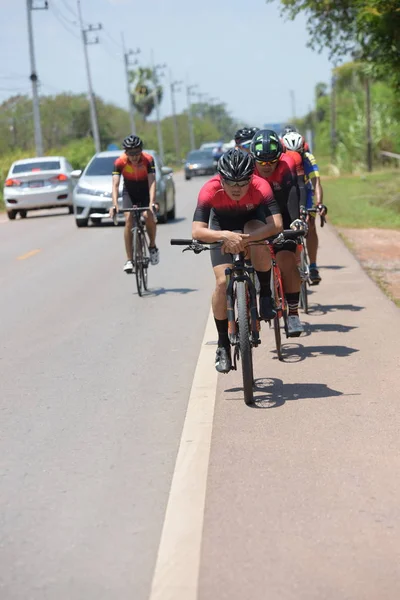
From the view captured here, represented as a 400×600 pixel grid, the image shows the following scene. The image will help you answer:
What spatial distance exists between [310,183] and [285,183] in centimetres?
182

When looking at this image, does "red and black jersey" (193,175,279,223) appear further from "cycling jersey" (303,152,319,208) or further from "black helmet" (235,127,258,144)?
"cycling jersey" (303,152,319,208)

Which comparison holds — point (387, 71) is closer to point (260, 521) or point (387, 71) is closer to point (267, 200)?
point (267, 200)

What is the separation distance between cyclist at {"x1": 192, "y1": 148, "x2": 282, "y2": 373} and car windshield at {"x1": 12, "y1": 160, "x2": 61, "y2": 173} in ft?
78.0

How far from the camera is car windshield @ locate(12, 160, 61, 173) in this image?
3134 cm

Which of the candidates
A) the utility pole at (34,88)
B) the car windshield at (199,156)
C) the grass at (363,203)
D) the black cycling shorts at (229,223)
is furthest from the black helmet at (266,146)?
the car windshield at (199,156)

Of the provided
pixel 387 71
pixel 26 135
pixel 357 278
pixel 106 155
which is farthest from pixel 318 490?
pixel 26 135

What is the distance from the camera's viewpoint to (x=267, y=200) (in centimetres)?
788

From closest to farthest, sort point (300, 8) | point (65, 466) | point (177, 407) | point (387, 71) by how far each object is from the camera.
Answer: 1. point (65, 466)
2. point (177, 407)
3. point (387, 71)
4. point (300, 8)

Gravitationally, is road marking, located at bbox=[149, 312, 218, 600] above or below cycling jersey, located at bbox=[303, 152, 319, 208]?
below

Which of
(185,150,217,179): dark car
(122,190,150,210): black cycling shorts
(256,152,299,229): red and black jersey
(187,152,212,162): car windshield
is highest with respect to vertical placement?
(256,152,299,229): red and black jersey

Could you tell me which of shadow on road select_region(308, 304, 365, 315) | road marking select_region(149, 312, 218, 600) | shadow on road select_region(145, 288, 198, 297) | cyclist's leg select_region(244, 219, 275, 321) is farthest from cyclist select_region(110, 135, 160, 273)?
road marking select_region(149, 312, 218, 600)

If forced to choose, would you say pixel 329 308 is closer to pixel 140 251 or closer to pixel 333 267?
pixel 140 251

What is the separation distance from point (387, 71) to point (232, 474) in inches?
649

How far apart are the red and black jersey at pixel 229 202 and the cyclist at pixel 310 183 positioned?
315cm
